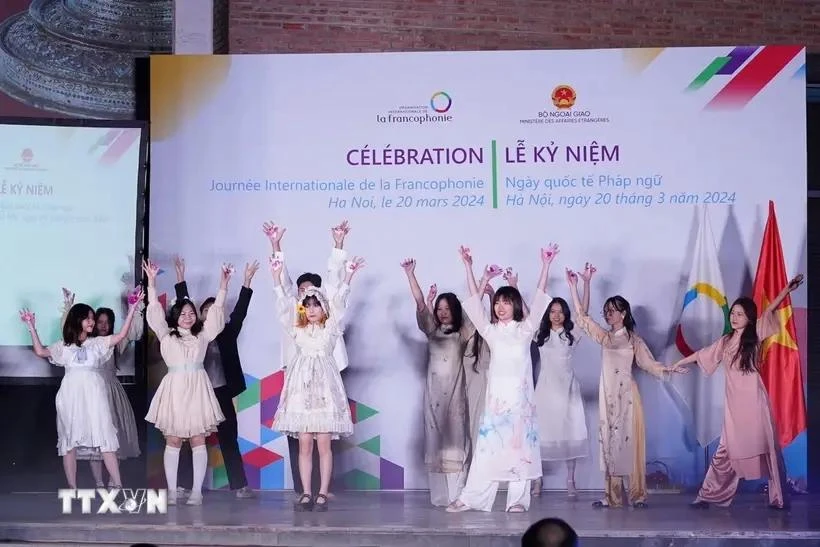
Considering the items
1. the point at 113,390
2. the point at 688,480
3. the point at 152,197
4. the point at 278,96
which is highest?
the point at 278,96

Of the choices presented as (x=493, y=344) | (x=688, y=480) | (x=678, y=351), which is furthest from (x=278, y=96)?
(x=688, y=480)

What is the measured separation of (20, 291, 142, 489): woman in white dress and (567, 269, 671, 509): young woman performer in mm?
2870

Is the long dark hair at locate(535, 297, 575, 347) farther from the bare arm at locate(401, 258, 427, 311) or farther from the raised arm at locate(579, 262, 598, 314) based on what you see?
the bare arm at locate(401, 258, 427, 311)

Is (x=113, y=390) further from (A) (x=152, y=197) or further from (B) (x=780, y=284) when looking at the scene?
(B) (x=780, y=284)

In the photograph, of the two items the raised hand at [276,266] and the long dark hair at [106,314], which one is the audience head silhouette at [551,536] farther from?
the long dark hair at [106,314]

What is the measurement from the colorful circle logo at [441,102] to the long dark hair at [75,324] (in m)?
2.54

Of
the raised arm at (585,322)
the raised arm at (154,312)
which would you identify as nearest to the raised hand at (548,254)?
the raised arm at (585,322)

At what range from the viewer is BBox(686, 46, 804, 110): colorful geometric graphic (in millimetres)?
8023

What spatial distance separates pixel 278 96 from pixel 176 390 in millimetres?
2049

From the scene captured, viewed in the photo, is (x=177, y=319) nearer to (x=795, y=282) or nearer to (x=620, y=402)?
(x=620, y=402)

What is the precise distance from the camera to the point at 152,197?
323 inches

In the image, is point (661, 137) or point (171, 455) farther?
point (661, 137)

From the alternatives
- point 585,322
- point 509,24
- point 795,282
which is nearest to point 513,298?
point 585,322

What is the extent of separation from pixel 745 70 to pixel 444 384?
9.12 feet
